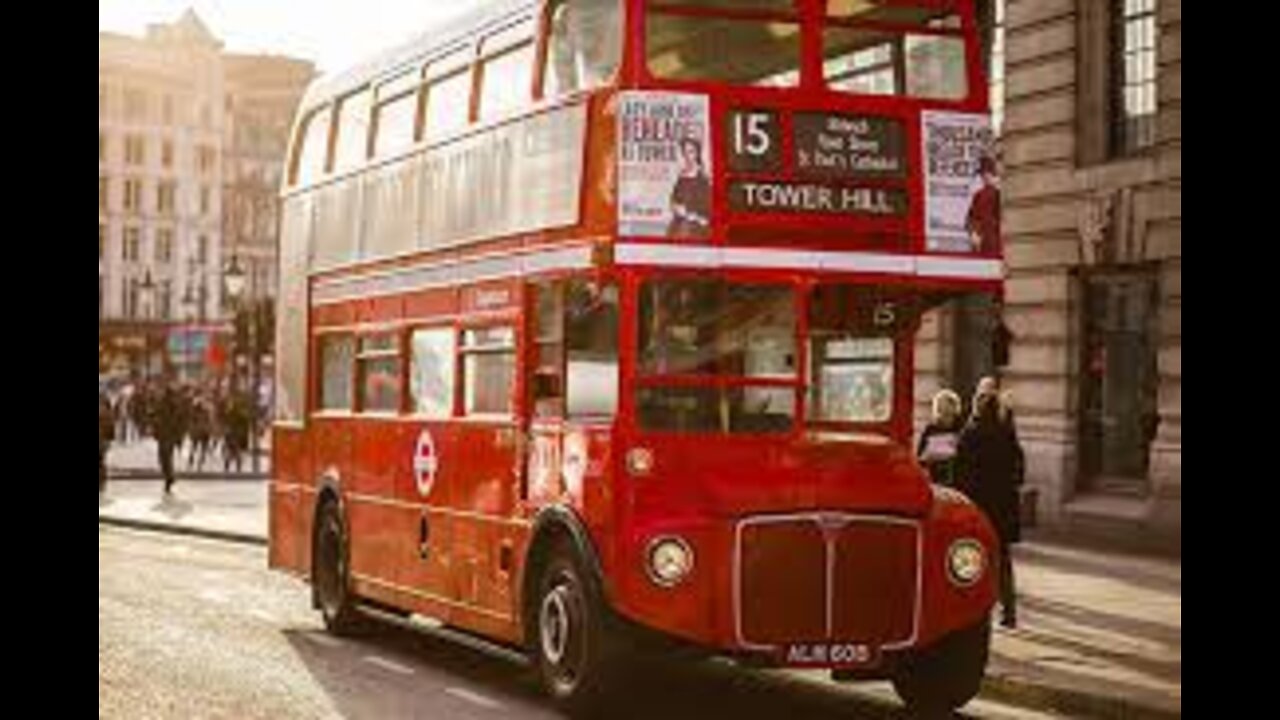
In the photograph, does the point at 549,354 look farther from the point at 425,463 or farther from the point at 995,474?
the point at 995,474

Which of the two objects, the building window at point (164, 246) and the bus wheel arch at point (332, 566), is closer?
the bus wheel arch at point (332, 566)

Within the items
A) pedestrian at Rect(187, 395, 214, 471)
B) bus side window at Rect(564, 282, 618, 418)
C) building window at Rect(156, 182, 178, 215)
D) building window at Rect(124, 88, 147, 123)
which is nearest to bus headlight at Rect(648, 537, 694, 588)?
bus side window at Rect(564, 282, 618, 418)

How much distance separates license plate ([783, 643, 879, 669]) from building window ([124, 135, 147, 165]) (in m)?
110

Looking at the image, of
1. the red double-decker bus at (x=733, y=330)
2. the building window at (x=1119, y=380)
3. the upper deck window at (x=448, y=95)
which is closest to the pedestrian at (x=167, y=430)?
the building window at (x=1119, y=380)

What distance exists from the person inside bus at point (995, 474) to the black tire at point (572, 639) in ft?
16.2

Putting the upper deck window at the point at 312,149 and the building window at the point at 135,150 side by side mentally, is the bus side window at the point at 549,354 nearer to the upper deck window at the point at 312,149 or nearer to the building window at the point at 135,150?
the upper deck window at the point at 312,149

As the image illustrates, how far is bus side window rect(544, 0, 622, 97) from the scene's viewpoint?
1195cm

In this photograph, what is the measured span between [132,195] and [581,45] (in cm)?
10938

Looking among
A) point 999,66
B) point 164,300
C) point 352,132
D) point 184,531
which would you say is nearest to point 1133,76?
point 999,66

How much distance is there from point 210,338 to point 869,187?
81.5 m

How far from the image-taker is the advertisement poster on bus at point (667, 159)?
1159cm

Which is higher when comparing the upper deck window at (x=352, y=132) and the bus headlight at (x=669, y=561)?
the upper deck window at (x=352, y=132)

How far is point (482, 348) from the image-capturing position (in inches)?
543
